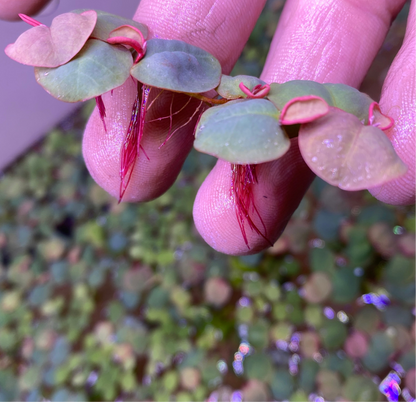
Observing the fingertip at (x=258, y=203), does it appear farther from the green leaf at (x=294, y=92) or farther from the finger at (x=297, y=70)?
the green leaf at (x=294, y=92)

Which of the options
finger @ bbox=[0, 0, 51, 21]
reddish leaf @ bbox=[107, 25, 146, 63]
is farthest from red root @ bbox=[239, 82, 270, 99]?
finger @ bbox=[0, 0, 51, 21]

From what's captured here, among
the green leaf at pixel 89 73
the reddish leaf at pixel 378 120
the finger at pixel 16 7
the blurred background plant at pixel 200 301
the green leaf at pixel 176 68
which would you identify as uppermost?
the reddish leaf at pixel 378 120

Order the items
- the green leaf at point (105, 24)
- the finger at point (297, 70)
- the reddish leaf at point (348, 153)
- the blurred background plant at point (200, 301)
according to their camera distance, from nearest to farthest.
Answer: the reddish leaf at point (348, 153), the green leaf at point (105, 24), the finger at point (297, 70), the blurred background plant at point (200, 301)

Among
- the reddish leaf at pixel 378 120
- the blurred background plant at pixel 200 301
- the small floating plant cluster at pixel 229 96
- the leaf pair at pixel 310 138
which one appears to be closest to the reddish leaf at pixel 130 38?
the small floating plant cluster at pixel 229 96

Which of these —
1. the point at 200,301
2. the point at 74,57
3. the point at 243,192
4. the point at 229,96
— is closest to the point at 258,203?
the point at 243,192

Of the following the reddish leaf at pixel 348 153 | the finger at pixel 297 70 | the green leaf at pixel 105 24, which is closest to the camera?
the reddish leaf at pixel 348 153

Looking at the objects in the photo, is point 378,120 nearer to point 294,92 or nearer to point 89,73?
point 294,92

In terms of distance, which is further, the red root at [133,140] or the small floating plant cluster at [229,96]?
the red root at [133,140]
